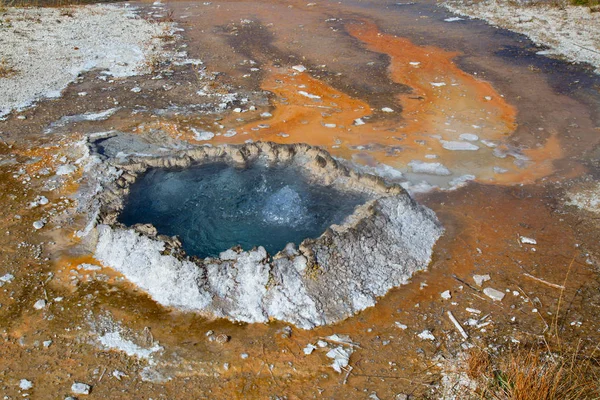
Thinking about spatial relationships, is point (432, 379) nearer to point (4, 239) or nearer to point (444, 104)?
point (4, 239)

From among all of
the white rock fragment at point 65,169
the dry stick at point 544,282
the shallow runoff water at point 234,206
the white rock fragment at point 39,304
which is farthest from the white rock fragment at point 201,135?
the dry stick at point 544,282

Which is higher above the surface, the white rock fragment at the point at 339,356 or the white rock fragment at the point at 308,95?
the white rock fragment at the point at 308,95

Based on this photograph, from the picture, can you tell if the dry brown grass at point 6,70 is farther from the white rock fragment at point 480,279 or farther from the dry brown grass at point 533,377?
the dry brown grass at point 533,377

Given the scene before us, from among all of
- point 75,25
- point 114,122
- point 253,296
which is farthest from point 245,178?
point 75,25

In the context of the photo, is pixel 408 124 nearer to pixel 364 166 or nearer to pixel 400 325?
pixel 364 166

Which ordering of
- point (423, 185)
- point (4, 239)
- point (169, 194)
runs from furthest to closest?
point (423, 185) → point (169, 194) → point (4, 239)

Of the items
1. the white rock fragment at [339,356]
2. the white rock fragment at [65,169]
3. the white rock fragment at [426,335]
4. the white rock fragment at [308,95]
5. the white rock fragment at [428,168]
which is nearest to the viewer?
the white rock fragment at [339,356]
